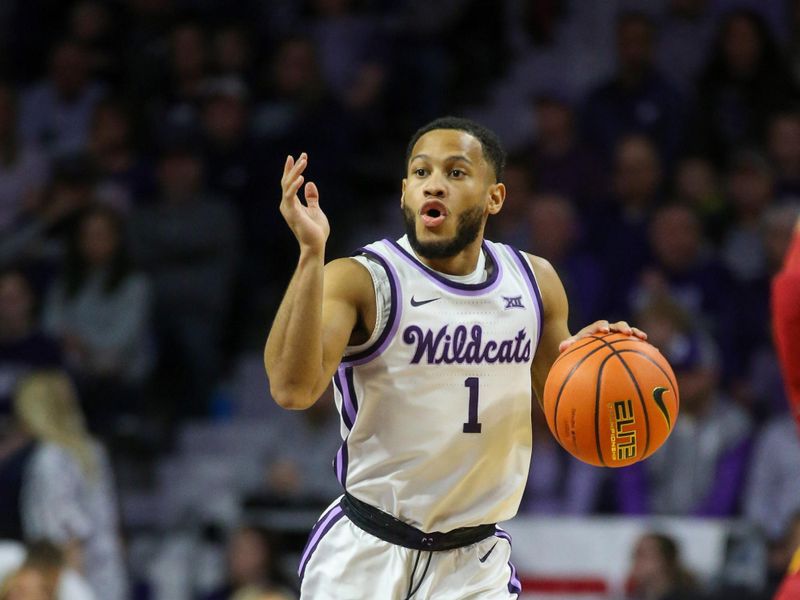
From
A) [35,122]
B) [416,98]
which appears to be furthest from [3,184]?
[416,98]

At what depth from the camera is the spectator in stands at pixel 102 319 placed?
420 inches

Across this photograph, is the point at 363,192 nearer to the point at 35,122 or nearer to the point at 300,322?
the point at 35,122

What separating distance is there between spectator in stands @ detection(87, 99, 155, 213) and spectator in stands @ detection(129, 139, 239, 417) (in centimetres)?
25

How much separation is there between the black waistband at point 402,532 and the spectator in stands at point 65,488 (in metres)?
4.03

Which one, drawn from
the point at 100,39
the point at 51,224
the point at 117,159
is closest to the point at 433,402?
the point at 51,224

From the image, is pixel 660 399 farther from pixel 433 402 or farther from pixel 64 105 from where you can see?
pixel 64 105

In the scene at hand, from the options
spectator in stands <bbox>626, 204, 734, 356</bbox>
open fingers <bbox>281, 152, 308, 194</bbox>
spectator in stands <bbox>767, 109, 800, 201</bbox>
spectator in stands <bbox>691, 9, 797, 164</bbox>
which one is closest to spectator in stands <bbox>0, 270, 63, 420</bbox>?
spectator in stands <bbox>626, 204, 734, 356</bbox>

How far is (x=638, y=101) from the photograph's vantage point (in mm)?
11016

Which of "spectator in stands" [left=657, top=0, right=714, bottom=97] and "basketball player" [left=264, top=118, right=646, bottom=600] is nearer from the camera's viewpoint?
"basketball player" [left=264, top=118, right=646, bottom=600]

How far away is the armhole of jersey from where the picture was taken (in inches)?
193

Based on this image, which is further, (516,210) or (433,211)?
(516,210)

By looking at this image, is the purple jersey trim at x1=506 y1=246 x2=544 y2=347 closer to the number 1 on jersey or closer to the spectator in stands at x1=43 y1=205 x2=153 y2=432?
the number 1 on jersey

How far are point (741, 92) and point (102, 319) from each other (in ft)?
15.6

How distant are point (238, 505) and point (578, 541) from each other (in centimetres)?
230
